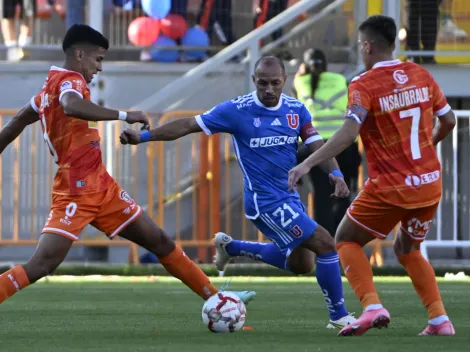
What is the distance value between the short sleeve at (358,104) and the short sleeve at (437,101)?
48cm

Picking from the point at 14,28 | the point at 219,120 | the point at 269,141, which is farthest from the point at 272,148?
the point at 14,28

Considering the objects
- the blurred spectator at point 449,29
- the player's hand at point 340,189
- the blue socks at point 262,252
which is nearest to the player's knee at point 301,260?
the blue socks at point 262,252

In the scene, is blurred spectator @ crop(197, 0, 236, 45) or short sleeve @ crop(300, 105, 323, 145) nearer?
short sleeve @ crop(300, 105, 323, 145)

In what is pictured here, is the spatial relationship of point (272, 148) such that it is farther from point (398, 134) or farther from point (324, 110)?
point (324, 110)

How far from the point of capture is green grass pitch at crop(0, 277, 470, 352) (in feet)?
24.1

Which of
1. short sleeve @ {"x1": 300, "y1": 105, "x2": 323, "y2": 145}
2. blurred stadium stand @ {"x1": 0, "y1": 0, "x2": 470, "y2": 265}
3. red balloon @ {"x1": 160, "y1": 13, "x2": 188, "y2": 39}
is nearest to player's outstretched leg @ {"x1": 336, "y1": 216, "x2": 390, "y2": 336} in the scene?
short sleeve @ {"x1": 300, "y1": 105, "x2": 323, "y2": 145}

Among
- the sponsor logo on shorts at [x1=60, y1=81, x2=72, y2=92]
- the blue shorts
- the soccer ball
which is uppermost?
the sponsor logo on shorts at [x1=60, y1=81, x2=72, y2=92]

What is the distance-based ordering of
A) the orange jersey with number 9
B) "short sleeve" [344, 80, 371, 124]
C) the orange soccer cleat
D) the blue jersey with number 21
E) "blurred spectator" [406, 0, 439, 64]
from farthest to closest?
"blurred spectator" [406, 0, 439, 64] → the blue jersey with number 21 → the orange jersey with number 9 → "short sleeve" [344, 80, 371, 124] → the orange soccer cleat

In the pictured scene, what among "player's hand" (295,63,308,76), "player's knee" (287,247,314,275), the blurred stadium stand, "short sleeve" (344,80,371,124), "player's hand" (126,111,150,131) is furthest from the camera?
the blurred stadium stand

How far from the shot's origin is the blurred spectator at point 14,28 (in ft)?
56.6

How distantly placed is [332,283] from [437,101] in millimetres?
1449

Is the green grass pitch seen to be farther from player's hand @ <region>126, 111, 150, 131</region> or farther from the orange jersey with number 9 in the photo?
player's hand @ <region>126, 111, 150, 131</region>

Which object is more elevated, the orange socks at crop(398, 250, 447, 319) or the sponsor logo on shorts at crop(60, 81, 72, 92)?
the sponsor logo on shorts at crop(60, 81, 72, 92)

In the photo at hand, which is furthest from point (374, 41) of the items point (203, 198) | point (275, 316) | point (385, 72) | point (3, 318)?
point (203, 198)
